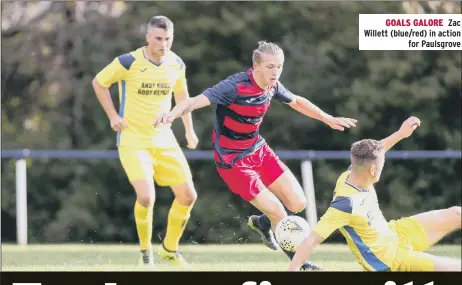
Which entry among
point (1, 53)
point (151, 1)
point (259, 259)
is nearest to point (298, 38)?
point (151, 1)

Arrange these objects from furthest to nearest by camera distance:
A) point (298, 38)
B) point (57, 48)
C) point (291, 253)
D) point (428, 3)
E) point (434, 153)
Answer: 1. point (57, 48)
2. point (298, 38)
3. point (428, 3)
4. point (434, 153)
5. point (291, 253)

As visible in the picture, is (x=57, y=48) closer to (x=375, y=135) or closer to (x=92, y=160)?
(x=92, y=160)

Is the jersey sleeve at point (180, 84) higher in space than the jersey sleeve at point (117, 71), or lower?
lower

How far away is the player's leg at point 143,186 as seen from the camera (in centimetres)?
866

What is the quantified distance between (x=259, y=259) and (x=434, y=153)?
193 inches

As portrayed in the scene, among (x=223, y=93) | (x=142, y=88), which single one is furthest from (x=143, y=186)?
(x=223, y=93)

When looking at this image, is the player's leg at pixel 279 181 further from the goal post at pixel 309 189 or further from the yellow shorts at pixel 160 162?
the goal post at pixel 309 189

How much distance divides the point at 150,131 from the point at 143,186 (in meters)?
0.52

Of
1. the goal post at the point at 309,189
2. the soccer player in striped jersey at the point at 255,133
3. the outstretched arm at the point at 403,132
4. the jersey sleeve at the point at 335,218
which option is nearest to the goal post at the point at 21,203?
the goal post at the point at 309,189

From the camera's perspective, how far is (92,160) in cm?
1591

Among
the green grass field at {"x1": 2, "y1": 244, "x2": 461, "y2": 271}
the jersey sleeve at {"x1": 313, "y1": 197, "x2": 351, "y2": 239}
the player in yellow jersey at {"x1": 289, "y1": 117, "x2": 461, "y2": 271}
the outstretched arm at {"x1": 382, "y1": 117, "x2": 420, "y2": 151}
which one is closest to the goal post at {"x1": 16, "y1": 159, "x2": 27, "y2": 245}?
the green grass field at {"x1": 2, "y1": 244, "x2": 461, "y2": 271}

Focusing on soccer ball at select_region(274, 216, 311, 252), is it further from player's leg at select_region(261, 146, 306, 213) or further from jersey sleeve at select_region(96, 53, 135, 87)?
jersey sleeve at select_region(96, 53, 135, 87)

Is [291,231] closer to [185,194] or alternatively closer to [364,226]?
[364,226]

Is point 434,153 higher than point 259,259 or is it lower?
higher
